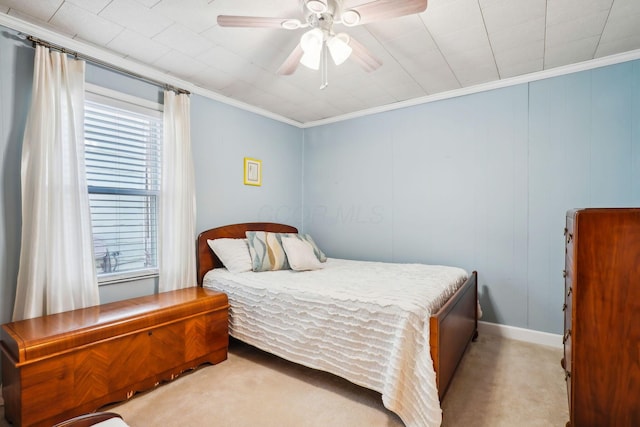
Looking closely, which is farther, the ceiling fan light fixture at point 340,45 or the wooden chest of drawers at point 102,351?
the ceiling fan light fixture at point 340,45

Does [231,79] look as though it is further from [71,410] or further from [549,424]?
[549,424]

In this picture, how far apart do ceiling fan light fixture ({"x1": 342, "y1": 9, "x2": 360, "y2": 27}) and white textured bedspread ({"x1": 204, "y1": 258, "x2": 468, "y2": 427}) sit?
1626 millimetres

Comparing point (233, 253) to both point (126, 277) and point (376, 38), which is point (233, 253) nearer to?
point (126, 277)

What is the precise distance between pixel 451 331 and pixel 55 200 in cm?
281

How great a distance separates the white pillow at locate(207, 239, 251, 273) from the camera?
117 inches

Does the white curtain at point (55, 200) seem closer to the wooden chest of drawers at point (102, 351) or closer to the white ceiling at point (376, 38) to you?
the wooden chest of drawers at point (102, 351)

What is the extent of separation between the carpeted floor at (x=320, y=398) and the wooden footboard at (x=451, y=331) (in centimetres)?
21

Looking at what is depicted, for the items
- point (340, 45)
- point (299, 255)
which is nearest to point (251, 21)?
point (340, 45)

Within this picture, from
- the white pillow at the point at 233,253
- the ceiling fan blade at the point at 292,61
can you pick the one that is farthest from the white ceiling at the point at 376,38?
the white pillow at the point at 233,253

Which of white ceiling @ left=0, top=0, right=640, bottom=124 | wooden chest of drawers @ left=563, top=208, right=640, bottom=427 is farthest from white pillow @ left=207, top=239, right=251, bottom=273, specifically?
wooden chest of drawers @ left=563, top=208, right=640, bottom=427

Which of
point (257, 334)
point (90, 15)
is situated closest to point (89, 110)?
point (90, 15)

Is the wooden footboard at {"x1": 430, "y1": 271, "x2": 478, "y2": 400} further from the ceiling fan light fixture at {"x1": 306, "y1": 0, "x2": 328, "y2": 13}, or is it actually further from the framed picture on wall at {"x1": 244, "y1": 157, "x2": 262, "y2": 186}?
the framed picture on wall at {"x1": 244, "y1": 157, "x2": 262, "y2": 186}

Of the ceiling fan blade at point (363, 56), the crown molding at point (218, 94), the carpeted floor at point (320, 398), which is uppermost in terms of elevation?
the crown molding at point (218, 94)

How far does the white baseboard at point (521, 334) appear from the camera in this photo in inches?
111
